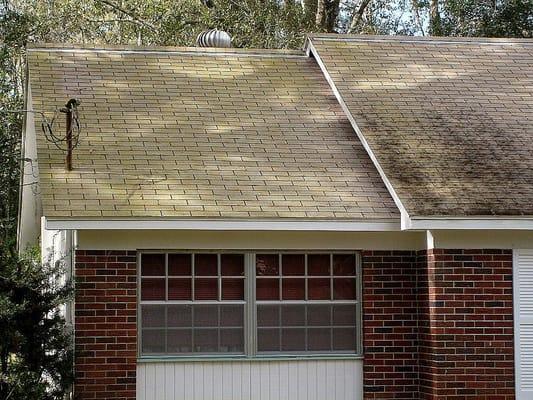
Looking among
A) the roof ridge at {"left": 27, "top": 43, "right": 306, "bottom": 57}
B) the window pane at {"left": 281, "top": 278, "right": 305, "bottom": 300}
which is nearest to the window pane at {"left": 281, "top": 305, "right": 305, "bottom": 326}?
the window pane at {"left": 281, "top": 278, "right": 305, "bottom": 300}

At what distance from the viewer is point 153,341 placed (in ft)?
40.4

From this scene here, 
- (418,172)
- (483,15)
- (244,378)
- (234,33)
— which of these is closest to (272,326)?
(244,378)

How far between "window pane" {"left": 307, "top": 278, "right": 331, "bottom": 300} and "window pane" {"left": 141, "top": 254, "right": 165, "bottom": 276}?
1763 millimetres

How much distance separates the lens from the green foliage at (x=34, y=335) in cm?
1130

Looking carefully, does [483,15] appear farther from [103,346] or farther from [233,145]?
[103,346]

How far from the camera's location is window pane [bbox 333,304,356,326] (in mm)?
12727

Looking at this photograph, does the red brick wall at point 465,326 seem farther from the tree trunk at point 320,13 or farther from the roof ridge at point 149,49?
the tree trunk at point 320,13

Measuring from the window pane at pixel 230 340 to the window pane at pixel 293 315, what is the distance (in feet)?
1.76

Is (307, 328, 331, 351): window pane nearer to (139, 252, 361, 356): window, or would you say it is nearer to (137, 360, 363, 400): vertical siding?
(139, 252, 361, 356): window

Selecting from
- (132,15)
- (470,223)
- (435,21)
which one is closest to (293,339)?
(470,223)

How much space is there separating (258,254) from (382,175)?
1765 mm

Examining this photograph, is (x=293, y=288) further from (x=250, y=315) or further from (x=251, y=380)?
(x=251, y=380)

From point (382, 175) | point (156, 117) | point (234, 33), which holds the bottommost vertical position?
point (382, 175)

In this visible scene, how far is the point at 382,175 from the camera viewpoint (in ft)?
41.9
